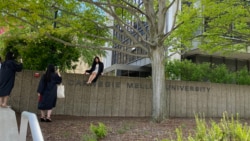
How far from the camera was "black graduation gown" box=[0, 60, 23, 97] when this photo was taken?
695 centimetres

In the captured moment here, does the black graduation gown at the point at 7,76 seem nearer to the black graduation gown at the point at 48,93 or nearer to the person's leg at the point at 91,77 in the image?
the black graduation gown at the point at 48,93

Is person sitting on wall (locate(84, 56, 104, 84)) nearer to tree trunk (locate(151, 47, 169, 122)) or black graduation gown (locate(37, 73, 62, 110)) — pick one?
black graduation gown (locate(37, 73, 62, 110))

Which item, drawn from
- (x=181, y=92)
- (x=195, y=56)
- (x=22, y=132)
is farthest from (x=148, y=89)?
(x=195, y=56)

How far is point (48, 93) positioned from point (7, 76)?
3.95 ft

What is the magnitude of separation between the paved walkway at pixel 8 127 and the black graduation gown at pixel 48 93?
1.66 meters

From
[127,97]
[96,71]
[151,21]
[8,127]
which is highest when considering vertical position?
[151,21]

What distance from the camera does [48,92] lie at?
7691 millimetres

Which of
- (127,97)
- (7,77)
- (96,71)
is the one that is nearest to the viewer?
(7,77)

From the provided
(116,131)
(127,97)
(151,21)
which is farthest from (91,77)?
(116,131)

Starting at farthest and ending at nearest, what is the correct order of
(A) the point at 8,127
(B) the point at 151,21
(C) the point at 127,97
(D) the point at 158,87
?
(C) the point at 127,97, (B) the point at 151,21, (D) the point at 158,87, (A) the point at 8,127

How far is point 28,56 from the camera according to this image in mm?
10227

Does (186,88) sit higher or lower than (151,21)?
lower

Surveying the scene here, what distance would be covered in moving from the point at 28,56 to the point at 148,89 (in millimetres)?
4773

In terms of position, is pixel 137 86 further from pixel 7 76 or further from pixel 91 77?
pixel 7 76
